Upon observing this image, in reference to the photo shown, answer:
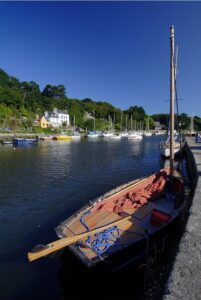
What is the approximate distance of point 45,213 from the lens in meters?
14.3

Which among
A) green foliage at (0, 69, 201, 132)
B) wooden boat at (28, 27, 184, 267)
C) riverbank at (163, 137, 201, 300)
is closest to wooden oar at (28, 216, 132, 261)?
wooden boat at (28, 27, 184, 267)

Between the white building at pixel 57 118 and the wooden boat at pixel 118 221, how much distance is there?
105140 mm

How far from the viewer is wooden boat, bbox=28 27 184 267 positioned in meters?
7.15

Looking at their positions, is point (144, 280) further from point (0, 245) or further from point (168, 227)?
point (0, 245)

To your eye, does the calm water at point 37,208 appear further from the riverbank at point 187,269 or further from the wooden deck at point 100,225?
the riverbank at point 187,269

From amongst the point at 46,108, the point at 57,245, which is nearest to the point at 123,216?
the point at 57,245

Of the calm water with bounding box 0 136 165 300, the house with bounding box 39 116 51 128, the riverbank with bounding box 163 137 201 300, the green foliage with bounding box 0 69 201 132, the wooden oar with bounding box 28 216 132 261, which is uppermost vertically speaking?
the green foliage with bounding box 0 69 201 132

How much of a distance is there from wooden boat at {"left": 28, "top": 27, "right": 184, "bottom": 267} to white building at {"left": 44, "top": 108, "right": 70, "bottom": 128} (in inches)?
4139

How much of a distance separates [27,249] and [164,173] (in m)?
8.33

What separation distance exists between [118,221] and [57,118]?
377 ft

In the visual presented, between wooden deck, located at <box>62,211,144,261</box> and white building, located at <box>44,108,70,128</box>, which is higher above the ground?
white building, located at <box>44,108,70,128</box>

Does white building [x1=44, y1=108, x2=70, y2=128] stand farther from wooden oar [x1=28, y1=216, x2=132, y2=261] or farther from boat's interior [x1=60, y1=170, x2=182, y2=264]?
wooden oar [x1=28, y1=216, x2=132, y2=261]

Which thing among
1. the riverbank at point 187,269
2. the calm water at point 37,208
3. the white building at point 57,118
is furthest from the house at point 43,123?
the riverbank at point 187,269

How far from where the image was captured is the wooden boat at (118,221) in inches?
281
